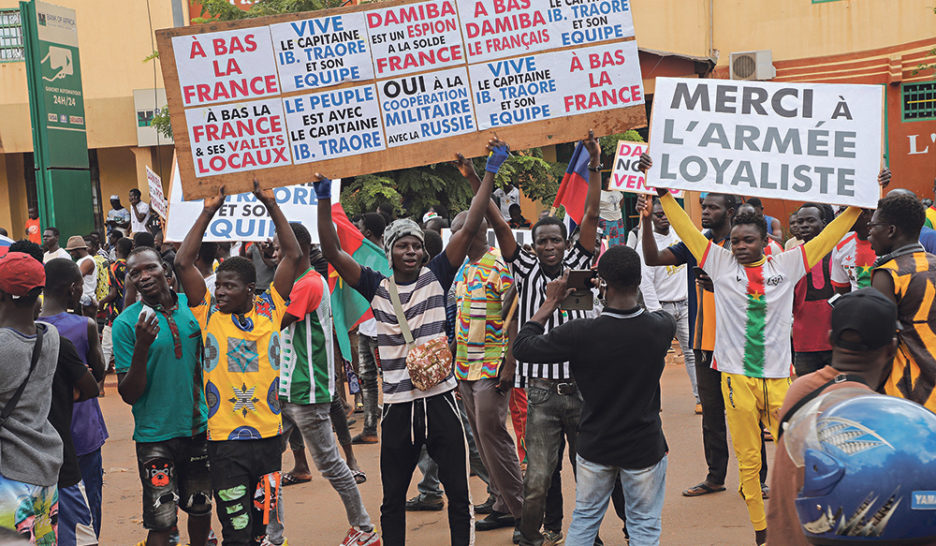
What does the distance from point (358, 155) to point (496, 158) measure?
0.88 m

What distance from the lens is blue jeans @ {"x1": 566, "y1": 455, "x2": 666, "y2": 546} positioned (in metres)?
4.48

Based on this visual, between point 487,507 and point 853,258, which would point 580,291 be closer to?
point 487,507

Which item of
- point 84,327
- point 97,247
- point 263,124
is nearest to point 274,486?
point 84,327

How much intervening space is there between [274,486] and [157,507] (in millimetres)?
660

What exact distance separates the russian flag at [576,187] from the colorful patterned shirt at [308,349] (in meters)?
1.90

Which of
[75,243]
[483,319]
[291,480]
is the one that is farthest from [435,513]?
[75,243]

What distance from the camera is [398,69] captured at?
5520 millimetres

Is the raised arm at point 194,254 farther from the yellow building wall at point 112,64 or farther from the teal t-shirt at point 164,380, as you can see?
the yellow building wall at point 112,64

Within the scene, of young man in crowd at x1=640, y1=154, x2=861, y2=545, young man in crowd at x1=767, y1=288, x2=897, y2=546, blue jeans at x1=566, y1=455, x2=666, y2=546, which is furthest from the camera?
young man in crowd at x1=640, y1=154, x2=861, y2=545

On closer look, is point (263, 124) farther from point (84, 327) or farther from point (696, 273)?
point (696, 273)

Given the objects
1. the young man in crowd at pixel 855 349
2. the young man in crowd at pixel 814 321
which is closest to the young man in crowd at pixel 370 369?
the young man in crowd at pixel 814 321

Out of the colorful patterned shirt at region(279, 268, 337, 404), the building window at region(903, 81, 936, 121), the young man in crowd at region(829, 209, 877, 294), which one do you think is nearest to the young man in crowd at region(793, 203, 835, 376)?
the young man in crowd at region(829, 209, 877, 294)

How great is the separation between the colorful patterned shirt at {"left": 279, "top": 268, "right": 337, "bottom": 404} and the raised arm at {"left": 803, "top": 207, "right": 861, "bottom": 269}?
3.37m

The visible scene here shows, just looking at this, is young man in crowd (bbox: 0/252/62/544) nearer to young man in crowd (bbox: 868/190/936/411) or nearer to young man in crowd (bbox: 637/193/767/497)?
young man in crowd (bbox: 868/190/936/411)
